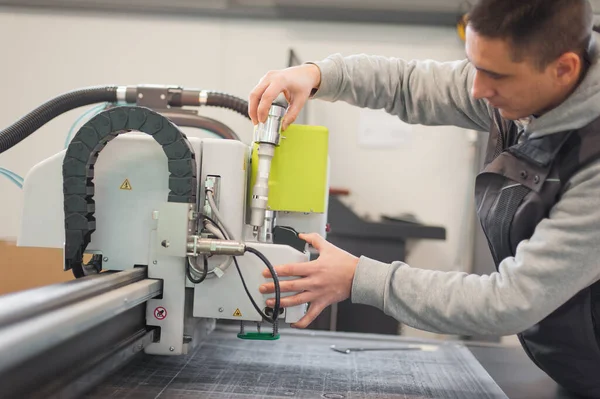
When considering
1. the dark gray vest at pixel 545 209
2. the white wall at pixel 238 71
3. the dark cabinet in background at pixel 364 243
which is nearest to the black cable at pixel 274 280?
the dark gray vest at pixel 545 209

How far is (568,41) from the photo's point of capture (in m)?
0.87

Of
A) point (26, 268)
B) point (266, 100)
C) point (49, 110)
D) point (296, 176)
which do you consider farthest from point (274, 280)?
point (26, 268)

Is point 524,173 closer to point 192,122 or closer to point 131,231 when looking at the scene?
point 131,231

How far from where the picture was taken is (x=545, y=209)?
0.91 meters

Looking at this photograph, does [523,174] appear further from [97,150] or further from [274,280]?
[97,150]

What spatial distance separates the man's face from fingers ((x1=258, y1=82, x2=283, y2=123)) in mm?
390

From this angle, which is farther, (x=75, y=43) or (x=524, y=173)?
(x=75, y=43)

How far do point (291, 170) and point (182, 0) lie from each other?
193 centimetres

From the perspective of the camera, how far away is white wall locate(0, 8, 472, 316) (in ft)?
9.17

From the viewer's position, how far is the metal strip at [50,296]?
611 mm

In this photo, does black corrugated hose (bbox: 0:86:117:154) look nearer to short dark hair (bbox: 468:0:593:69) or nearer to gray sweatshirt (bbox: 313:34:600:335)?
gray sweatshirt (bbox: 313:34:600:335)

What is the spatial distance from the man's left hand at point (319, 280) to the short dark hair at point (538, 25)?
0.47m

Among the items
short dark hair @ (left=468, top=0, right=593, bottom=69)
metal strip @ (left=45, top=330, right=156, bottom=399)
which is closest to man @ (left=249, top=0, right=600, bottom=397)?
short dark hair @ (left=468, top=0, right=593, bottom=69)

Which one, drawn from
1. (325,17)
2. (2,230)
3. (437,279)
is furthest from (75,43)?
(437,279)
